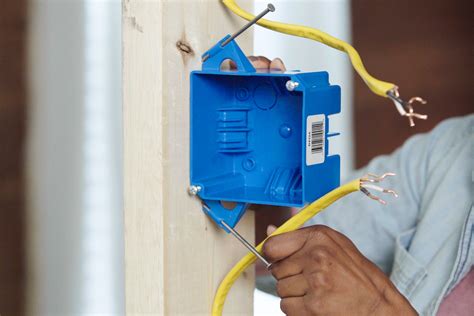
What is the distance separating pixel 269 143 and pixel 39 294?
97 cm

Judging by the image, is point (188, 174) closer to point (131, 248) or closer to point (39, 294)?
point (131, 248)

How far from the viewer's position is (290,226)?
2.12 feet

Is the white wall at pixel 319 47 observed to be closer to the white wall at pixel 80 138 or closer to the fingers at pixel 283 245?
the white wall at pixel 80 138

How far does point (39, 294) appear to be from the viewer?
1511 millimetres

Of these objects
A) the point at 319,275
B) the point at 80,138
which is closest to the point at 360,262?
the point at 319,275

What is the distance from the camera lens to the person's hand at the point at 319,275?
0.65 metres

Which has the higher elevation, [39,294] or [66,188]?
[66,188]

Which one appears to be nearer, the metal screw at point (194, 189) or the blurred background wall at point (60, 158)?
the metal screw at point (194, 189)

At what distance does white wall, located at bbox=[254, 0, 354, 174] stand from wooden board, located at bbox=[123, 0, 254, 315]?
115 cm

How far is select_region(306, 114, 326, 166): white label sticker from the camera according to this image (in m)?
0.61

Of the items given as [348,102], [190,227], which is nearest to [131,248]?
[190,227]

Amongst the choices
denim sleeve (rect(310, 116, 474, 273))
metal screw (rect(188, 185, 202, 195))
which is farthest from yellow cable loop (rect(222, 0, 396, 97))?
denim sleeve (rect(310, 116, 474, 273))

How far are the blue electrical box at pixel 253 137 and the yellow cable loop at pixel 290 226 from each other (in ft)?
0.03

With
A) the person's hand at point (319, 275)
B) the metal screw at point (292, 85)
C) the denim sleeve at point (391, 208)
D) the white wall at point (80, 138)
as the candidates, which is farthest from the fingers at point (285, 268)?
the white wall at point (80, 138)
